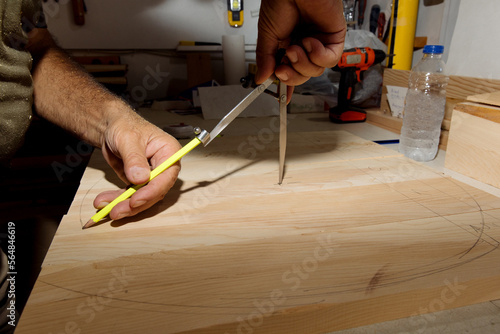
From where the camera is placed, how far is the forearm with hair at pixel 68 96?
2.41 feet

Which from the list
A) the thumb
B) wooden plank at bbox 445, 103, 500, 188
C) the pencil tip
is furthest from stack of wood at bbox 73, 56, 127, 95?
wooden plank at bbox 445, 103, 500, 188

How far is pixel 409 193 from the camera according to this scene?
0.64m

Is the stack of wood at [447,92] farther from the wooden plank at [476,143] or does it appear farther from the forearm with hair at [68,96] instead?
the forearm with hair at [68,96]

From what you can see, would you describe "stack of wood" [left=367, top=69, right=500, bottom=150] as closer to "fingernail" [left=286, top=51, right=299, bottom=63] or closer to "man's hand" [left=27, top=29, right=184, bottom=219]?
"fingernail" [left=286, top=51, right=299, bottom=63]

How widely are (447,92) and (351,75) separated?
42cm

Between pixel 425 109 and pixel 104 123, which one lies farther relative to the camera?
pixel 425 109

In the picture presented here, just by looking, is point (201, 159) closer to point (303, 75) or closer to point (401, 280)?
point (303, 75)

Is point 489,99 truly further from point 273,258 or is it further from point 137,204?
point 137,204

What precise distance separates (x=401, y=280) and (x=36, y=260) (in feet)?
2.93

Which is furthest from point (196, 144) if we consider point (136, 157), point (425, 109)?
point (425, 109)

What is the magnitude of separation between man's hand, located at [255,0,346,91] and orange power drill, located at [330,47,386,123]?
58 centimetres

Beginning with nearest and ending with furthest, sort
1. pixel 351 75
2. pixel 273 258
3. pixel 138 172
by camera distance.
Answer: pixel 273 258 → pixel 138 172 → pixel 351 75

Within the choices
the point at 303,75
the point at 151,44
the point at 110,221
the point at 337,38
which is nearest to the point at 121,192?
the point at 110,221

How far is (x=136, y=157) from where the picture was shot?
0.58 m
